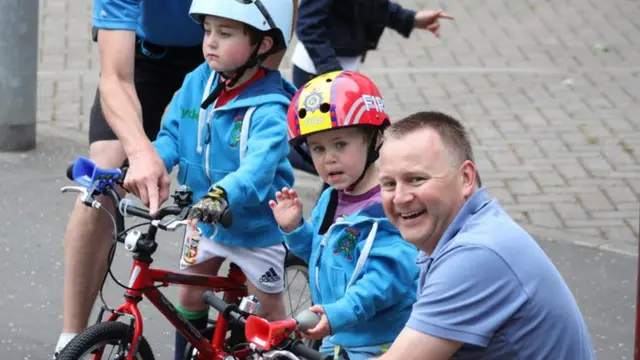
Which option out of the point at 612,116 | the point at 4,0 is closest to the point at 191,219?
the point at 4,0

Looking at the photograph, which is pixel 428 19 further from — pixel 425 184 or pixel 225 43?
pixel 425 184

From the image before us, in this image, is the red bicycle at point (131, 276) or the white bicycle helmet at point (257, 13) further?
the white bicycle helmet at point (257, 13)

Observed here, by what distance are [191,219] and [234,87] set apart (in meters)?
0.80

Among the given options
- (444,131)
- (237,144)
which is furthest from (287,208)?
(444,131)

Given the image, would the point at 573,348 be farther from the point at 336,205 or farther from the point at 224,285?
the point at 224,285

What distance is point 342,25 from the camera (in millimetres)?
6832

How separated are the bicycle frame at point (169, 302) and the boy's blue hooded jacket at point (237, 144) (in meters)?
0.17

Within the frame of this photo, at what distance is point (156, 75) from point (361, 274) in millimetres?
1763

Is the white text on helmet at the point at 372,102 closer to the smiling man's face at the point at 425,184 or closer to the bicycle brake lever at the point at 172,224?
the bicycle brake lever at the point at 172,224

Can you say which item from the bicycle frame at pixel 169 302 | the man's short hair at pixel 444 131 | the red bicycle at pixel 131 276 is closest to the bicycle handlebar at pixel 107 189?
the red bicycle at pixel 131 276

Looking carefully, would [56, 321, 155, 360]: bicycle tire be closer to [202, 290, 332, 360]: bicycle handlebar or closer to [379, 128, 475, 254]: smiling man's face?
[202, 290, 332, 360]: bicycle handlebar

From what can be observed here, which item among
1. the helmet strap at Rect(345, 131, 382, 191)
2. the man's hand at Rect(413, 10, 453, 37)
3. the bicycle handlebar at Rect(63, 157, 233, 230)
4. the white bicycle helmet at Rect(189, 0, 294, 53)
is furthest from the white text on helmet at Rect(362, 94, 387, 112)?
the man's hand at Rect(413, 10, 453, 37)

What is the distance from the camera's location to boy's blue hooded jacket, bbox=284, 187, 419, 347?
12.4ft

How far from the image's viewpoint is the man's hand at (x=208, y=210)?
3.94 m
